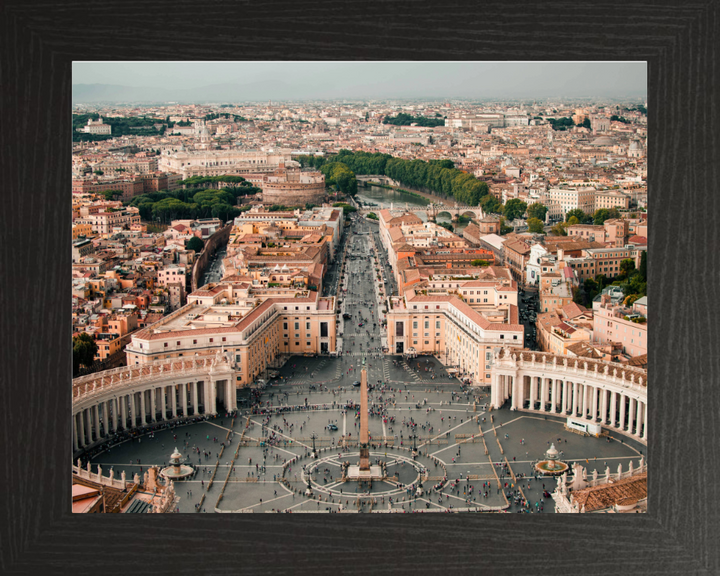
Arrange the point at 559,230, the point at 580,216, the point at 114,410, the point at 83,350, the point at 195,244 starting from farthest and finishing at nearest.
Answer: the point at 580,216 < the point at 559,230 < the point at 195,244 < the point at 83,350 < the point at 114,410

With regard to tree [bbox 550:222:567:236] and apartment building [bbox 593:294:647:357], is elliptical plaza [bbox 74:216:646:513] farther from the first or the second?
tree [bbox 550:222:567:236]

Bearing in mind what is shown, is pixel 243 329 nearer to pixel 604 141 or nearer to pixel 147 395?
pixel 147 395

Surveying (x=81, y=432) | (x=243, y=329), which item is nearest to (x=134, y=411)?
(x=81, y=432)

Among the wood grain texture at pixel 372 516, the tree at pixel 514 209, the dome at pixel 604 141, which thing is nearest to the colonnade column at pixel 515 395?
the wood grain texture at pixel 372 516

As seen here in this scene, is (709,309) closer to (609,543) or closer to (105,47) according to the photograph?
(609,543)

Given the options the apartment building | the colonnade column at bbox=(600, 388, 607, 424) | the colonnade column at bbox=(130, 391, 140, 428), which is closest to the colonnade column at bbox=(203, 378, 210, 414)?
the colonnade column at bbox=(130, 391, 140, 428)
